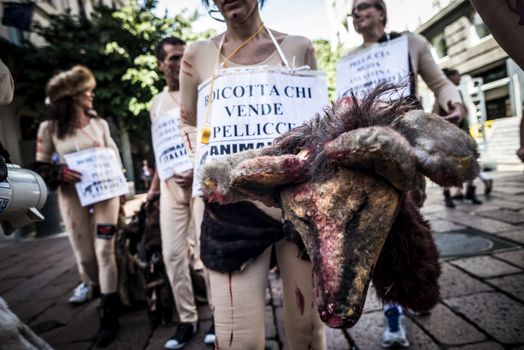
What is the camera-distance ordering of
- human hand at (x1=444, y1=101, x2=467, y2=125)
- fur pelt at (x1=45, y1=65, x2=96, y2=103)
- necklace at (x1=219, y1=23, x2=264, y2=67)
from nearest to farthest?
necklace at (x1=219, y1=23, x2=264, y2=67), human hand at (x1=444, y1=101, x2=467, y2=125), fur pelt at (x1=45, y1=65, x2=96, y2=103)

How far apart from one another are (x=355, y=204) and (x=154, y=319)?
3099mm

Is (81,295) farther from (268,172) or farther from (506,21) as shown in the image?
(506,21)

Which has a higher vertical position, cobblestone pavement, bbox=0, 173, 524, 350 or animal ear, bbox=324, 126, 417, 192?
animal ear, bbox=324, 126, 417, 192

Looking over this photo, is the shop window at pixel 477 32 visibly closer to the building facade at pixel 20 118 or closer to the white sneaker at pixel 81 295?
the building facade at pixel 20 118

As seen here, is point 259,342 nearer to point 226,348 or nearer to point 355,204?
point 226,348

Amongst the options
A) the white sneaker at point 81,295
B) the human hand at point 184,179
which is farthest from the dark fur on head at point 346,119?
the white sneaker at point 81,295

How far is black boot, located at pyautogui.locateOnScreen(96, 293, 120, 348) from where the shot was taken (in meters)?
3.08

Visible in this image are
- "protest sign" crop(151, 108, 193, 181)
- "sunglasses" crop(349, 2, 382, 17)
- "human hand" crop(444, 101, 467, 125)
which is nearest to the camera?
"human hand" crop(444, 101, 467, 125)

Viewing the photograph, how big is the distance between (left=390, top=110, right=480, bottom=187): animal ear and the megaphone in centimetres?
127

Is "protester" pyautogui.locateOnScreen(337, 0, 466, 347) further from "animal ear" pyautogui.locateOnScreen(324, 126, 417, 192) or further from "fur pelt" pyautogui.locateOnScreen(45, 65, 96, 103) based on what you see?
"fur pelt" pyautogui.locateOnScreen(45, 65, 96, 103)

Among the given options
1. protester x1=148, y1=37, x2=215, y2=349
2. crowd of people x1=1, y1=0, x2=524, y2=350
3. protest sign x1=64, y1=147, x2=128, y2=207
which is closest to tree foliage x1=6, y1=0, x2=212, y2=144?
crowd of people x1=1, y1=0, x2=524, y2=350

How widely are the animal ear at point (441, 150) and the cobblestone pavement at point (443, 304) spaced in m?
2.08

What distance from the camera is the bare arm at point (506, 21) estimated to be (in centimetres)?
116

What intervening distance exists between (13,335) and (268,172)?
944mm
